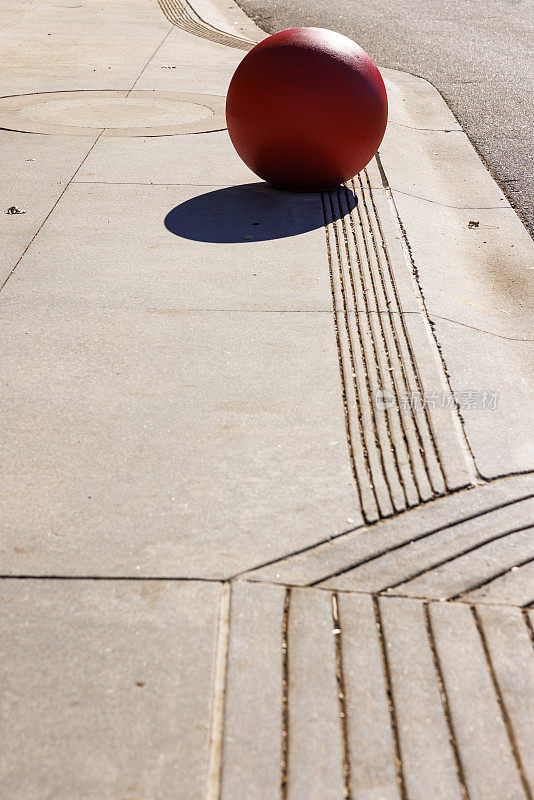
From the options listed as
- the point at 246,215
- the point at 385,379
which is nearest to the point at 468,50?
the point at 246,215

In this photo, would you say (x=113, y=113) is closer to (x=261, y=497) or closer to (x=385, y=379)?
(x=385, y=379)

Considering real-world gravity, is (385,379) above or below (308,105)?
below

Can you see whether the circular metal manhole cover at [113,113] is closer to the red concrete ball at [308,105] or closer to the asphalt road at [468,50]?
the red concrete ball at [308,105]

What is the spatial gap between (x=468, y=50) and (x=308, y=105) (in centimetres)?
944

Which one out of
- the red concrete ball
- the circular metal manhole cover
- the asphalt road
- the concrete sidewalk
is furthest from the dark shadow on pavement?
the circular metal manhole cover

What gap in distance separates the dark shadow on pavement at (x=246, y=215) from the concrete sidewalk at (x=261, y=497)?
28mm

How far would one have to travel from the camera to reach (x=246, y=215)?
20.8 ft

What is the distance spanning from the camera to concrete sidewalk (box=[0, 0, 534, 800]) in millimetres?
2457

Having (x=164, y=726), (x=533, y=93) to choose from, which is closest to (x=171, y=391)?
(x=164, y=726)

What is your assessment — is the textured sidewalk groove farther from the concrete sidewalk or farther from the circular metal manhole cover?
the circular metal manhole cover

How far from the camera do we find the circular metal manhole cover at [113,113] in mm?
8477

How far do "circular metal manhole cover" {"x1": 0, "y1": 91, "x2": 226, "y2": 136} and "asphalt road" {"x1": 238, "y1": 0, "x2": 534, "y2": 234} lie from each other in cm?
296

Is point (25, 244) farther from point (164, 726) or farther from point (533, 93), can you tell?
point (533, 93)

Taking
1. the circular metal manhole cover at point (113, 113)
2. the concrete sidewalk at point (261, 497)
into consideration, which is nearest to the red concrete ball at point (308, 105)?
the concrete sidewalk at point (261, 497)
